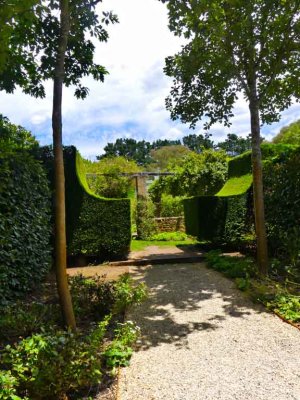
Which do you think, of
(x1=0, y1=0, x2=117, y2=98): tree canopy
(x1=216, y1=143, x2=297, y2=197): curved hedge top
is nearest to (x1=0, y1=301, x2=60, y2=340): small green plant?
(x1=0, y1=0, x2=117, y2=98): tree canopy

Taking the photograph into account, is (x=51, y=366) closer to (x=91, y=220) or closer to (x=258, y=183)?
(x=258, y=183)

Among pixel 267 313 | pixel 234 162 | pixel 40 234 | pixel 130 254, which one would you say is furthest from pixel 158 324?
pixel 234 162

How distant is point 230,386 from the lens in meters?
2.71

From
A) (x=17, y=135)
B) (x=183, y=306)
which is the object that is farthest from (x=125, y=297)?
(x=17, y=135)

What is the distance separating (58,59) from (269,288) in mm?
4462

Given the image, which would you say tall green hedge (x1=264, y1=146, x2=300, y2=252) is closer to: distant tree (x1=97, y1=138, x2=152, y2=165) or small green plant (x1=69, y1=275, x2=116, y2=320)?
small green plant (x1=69, y1=275, x2=116, y2=320)

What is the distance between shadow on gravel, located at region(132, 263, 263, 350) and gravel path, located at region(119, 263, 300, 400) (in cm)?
1

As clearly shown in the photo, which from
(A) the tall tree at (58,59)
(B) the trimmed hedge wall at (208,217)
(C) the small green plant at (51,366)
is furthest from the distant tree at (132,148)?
(C) the small green plant at (51,366)

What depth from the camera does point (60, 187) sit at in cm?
351

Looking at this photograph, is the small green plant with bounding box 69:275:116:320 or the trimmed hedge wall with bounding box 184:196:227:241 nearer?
the small green plant with bounding box 69:275:116:320

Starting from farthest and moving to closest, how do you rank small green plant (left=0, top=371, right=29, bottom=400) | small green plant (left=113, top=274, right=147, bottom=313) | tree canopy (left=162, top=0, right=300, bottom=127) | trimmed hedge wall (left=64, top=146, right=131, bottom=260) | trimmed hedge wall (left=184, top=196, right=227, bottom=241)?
trimmed hedge wall (left=184, top=196, right=227, bottom=241) → trimmed hedge wall (left=64, top=146, right=131, bottom=260) → tree canopy (left=162, top=0, right=300, bottom=127) → small green plant (left=113, top=274, right=147, bottom=313) → small green plant (left=0, top=371, right=29, bottom=400)

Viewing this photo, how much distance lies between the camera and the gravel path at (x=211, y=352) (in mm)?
2691

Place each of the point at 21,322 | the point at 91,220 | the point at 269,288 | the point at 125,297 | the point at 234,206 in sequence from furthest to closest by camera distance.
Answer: the point at 234,206 < the point at 91,220 < the point at 269,288 < the point at 125,297 < the point at 21,322

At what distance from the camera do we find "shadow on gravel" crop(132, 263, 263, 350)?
4.02m
